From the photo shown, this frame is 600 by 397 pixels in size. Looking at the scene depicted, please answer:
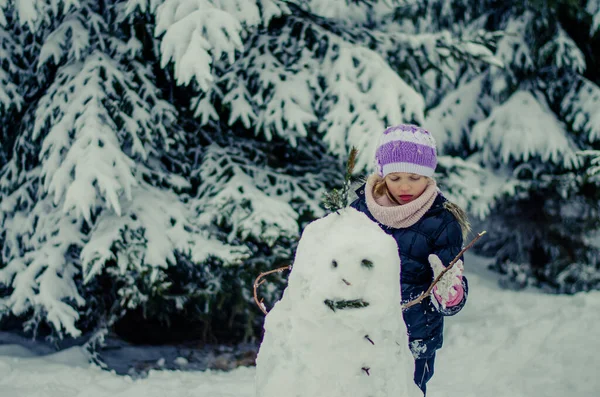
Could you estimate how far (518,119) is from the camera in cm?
713

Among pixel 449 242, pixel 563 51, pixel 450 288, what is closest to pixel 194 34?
pixel 449 242

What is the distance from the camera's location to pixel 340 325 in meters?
1.65

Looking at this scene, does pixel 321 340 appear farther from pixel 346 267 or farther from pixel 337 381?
pixel 346 267

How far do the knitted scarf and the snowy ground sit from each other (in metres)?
2.18

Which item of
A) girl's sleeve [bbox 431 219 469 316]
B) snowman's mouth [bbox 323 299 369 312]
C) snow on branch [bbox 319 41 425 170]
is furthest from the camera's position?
snow on branch [bbox 319 41 425 170]

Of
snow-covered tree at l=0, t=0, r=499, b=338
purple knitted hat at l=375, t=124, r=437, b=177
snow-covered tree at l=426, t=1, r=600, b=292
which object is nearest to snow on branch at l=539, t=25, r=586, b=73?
snow-covered tree at l=426, t=1, r=600, b=292

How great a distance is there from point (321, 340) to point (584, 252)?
7.11 meters

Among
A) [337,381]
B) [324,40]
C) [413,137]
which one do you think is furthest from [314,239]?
[324,40]

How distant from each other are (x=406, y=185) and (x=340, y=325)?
1220 mm

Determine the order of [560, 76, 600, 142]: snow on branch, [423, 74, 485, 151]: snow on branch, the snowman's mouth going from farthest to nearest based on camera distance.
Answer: [423, 74, 485, 151]: snow on branch
[560, 76, 600, 142]: snow on branch
the snowman's mouth

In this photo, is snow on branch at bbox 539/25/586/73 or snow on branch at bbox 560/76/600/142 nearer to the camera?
snow on branch at bbox 560/76/600/142

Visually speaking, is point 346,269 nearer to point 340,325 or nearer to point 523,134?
point 340,325

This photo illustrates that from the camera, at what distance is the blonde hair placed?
2.69 meters

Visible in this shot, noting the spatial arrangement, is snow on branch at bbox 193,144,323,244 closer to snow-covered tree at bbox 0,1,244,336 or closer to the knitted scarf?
snow-covered tree at bbox 0,1,244,336
